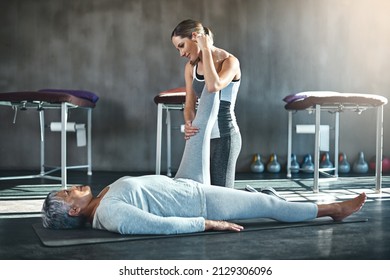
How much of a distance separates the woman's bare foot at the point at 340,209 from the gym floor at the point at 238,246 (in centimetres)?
6

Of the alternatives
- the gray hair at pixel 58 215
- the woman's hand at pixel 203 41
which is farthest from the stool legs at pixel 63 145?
the woman's hand at pixel 203 41

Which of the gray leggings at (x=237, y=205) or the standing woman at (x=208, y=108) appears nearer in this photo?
the gray leggings at (x=237, y=205)

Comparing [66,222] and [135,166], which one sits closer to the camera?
[66,222]

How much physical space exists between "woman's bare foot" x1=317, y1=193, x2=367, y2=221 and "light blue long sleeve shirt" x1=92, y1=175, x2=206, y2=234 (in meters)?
0.52

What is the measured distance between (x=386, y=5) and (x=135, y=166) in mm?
2905

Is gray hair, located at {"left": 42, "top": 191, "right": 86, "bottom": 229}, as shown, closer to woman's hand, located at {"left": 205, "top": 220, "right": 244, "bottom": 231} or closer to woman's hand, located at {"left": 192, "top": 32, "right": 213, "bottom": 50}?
woman's hand, located at {"left": 205, "top": 220, "right": 244, "bottom": 231}

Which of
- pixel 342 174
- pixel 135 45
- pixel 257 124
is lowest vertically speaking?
pixel 342 174

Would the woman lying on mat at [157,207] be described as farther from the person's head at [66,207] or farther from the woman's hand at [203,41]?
the woman's hand at [203,41]

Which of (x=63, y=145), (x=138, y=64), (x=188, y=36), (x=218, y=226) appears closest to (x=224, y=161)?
(x=218, y=226)

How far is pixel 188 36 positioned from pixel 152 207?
782 mm

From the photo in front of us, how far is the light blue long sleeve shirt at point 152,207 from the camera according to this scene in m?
1.74
